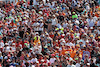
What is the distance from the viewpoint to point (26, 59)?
4.57m

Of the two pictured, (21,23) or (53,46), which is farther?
(21,23)

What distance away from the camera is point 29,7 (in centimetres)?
681

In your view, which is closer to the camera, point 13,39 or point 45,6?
point 13,39

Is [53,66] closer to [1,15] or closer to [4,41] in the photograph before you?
[4,41]

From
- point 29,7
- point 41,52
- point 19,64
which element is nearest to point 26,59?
point 19,64

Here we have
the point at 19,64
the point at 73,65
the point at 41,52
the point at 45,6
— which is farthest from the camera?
the point at 45,6

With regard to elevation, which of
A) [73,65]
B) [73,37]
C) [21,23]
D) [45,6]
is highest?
[45,6]

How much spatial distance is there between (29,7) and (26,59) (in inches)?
109

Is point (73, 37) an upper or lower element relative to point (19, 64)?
upper

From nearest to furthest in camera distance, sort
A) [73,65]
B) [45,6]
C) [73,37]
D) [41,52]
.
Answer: [73,65] → [41,52] → [73,37] → [45,6]

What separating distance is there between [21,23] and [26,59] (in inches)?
58.4

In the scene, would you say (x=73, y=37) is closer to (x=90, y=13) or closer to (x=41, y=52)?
(x=41, y=52)

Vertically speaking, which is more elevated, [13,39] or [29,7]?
[29,7]

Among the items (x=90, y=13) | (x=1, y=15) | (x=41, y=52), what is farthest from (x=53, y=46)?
(x=90, y=13)
